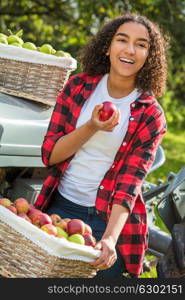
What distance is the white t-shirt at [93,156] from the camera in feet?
10.8

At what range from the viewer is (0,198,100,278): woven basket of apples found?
8.95ft

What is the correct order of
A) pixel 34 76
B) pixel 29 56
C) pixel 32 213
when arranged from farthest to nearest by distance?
pixel 34 76 < pixel 29 56 < pixel 32 213

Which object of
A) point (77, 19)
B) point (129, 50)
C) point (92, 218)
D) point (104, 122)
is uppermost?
point (129, 50)

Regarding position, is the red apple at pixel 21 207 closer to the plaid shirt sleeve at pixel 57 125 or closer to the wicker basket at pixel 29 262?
the wicker basket at pixel 29 262

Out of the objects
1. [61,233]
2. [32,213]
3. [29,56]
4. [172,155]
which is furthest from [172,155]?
[61,233]

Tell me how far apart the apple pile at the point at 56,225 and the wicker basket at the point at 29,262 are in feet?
0.34

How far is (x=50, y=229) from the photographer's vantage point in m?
2.85

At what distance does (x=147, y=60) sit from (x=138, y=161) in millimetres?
507

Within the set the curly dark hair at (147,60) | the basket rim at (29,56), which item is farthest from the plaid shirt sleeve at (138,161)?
the basket rim at (29,56)

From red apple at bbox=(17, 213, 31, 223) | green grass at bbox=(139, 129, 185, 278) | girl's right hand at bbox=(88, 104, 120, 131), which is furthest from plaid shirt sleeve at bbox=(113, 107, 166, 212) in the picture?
green grass at bbox=(139, 129, 185, 278)

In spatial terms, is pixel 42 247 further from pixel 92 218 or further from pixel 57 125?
pixel 57 125

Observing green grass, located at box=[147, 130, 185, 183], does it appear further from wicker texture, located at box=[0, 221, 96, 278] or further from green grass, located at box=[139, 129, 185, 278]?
wicker texture, located at box=[0, 221, 96, 278]

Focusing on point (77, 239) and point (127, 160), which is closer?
point (77, 239)

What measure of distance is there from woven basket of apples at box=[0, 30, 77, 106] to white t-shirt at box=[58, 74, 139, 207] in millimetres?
676
